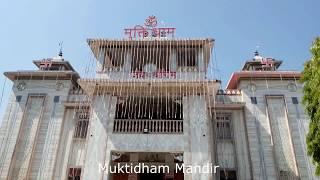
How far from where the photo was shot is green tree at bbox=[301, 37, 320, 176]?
10984 mm

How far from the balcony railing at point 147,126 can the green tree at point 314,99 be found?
5181mm

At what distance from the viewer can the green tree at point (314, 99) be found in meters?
11.0

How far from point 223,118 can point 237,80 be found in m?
2.43

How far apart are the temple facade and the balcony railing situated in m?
0.05

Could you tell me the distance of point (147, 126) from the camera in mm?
13953

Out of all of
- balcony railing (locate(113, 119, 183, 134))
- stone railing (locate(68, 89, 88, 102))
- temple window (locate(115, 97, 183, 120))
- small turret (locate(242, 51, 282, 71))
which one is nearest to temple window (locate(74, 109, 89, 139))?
stone railing (locate(68, 89, 88, 102))

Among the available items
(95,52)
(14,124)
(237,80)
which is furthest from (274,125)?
(14,124)

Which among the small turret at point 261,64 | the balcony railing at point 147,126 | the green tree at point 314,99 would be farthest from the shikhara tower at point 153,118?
the green tree at point 314,99

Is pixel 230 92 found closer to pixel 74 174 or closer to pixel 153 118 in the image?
pixel 153 118

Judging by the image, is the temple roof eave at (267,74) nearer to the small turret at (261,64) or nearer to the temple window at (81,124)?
the small turret at (261,64)

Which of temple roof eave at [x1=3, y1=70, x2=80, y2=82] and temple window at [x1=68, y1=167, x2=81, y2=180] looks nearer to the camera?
temple window at [x1=68, y1=167, x2=81, y2=180]

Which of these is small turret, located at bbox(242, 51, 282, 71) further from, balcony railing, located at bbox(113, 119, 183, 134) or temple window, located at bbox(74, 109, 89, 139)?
temple window, located at bbox(74, 109, 89, 139)

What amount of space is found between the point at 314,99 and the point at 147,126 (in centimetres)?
678

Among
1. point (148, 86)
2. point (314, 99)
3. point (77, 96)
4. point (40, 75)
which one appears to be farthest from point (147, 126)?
point (40, 75)
